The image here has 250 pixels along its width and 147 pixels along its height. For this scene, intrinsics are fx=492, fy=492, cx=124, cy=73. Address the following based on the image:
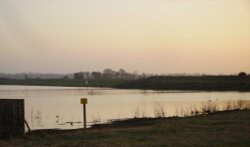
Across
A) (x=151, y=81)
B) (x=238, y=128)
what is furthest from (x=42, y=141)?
(x=151, y=81)

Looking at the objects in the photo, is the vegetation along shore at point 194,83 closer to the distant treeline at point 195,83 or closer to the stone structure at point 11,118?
the distant treeline at point 195,83

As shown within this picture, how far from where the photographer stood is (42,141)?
17.1 meters

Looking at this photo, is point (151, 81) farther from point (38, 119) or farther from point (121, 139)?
point (121, 139)

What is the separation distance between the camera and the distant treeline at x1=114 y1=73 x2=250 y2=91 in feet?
286

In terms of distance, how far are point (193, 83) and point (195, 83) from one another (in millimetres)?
595

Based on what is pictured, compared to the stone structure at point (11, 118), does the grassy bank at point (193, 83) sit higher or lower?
higher

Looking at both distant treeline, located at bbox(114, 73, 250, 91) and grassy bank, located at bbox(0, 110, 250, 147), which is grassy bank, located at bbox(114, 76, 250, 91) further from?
grassy bank, located at bbox(0, 110, 250, 147)

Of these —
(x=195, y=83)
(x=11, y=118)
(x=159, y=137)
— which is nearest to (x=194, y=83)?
(x=195, y=83)

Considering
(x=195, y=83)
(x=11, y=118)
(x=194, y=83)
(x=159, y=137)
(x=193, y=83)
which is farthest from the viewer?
(x=193, y=83)

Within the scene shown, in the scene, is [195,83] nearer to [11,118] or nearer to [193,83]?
[193,83]

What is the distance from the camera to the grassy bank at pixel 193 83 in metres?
87.1

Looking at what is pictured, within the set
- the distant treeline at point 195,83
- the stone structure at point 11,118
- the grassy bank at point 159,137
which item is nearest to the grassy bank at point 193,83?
the distant treeline at point 195,83

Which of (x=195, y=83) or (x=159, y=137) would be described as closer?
(x=159, y=137)

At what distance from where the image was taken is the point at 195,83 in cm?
9631
